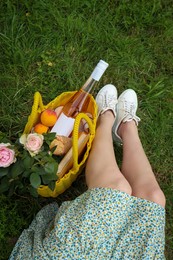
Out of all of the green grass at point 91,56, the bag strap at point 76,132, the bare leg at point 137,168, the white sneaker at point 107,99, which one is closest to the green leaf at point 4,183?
the bag strap at point 76,132

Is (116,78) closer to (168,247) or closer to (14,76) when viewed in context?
(14,76)

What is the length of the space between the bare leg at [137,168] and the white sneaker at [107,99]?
15cm

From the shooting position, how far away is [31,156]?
63.9 inches

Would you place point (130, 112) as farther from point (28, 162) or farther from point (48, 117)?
point (28, 162)

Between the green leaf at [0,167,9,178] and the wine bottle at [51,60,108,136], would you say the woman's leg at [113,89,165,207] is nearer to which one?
the wine bottle at [51,60,108,136]

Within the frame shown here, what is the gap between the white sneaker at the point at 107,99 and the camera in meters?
2.27

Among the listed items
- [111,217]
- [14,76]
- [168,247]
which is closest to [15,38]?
[14,76]

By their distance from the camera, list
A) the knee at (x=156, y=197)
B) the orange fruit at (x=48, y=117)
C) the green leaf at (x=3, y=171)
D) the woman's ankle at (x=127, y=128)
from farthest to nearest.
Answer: the woman's ankle at (x=127, y=128)
the orange fruit at (x=48, y=117)
the knee at (x=156, y=197)
the green leaf at (x=3, y=171)

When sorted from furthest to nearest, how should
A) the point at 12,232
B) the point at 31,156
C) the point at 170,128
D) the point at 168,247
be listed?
the point at 170,128, the point at 168,247, the point at 12,232, the point at 31,156

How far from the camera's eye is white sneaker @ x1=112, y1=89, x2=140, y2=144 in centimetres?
231

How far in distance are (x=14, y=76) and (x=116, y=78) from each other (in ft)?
2.23

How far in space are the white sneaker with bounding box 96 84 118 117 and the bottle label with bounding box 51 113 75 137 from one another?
361 mm

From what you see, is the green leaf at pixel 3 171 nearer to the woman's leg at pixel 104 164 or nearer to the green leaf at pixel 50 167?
the green leaf at pixel 50 167

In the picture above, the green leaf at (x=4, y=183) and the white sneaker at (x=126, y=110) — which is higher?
the white sneaker at (x=126, y=110)
